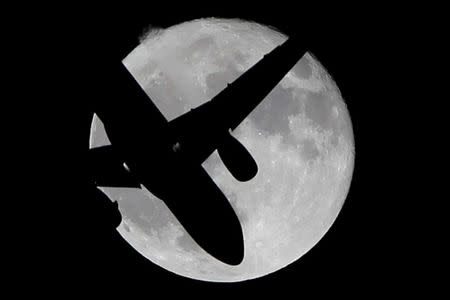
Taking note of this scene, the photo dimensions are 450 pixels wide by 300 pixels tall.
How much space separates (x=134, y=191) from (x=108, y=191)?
0.68 m

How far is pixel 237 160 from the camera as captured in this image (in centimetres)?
712

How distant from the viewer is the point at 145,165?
7.61 m

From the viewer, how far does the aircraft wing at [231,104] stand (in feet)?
24.5

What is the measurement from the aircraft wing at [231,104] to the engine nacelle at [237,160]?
20 cm

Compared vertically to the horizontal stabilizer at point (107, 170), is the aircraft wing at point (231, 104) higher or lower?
higher

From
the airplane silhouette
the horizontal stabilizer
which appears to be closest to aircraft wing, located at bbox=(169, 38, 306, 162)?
the airplane silhouette

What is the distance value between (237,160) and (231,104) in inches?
35.1

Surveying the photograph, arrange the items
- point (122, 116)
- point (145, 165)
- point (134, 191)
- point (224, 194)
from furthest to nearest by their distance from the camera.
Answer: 1. point (134, 191)
2. point (224, 194)
3. point (145, 165)
4. point (122, 116)

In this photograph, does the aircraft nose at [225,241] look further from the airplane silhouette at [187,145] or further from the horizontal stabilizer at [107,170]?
the horizontal stabilizer at [107,170]

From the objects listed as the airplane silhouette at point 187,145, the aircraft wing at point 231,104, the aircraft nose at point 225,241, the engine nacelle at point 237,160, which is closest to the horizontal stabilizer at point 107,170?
the airplane silhouette at point 187,145

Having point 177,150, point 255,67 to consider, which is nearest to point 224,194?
point 177,150

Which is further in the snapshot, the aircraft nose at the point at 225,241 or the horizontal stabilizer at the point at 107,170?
the aircraft nose at the point at 225,241

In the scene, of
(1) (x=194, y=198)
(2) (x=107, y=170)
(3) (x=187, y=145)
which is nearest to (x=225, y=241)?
(1) (x=194, y=198)

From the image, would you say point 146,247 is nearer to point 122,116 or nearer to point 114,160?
point 114,160
